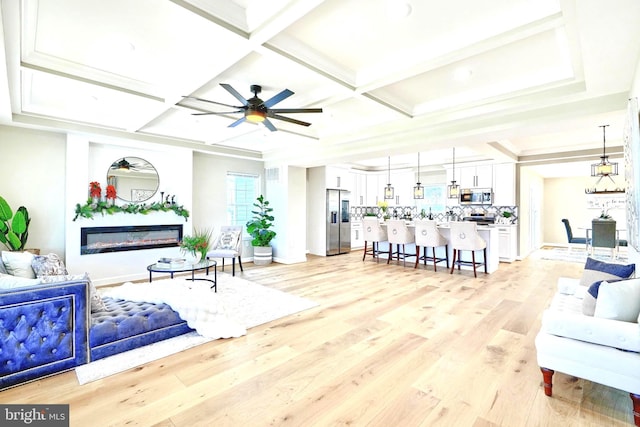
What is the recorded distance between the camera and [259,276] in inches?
221

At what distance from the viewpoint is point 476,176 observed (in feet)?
25.8

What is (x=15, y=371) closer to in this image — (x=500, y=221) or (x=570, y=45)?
(x=570, y=45)

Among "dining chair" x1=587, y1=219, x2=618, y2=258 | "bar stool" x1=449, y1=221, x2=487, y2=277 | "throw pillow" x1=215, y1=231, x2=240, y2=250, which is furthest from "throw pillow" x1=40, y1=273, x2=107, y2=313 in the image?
"dining chair" x1=587, y1=219, x2=618, y2=258

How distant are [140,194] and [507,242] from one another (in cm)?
810

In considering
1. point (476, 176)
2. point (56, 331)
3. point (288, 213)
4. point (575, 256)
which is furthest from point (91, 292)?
point (575, 256)

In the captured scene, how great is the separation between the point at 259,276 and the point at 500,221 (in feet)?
20.2

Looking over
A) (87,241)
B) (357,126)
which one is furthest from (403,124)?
(87,241)

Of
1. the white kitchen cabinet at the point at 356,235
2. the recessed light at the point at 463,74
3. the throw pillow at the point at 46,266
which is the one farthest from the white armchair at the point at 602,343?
the white kitchen cabinet at the point at 356,235

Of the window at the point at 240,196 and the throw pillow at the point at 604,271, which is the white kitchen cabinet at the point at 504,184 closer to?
the throw pillow at the point at 604,271

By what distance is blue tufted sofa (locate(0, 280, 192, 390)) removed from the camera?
6.89 feet

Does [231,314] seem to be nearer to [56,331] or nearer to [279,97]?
[56,331]

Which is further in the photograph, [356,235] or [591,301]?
[356,235]

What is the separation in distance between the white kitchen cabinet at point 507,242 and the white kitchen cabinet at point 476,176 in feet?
4.03

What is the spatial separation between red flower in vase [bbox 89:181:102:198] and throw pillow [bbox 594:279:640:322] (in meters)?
6.51
